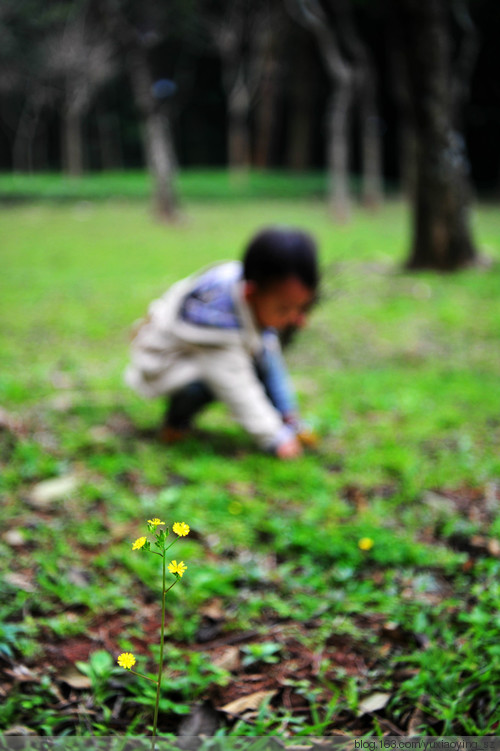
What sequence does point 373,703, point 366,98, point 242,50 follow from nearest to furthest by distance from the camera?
point 373,703
point 366,98
point 242,50

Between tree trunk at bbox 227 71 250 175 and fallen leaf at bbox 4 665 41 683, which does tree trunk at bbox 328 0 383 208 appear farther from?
fallen leaf at bbox 4 665 41 683

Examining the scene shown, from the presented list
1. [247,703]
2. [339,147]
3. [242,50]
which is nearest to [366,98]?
[339,147]

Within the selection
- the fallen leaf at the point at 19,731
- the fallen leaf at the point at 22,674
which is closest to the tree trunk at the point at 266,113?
the fallen leaf at the point at 22,674

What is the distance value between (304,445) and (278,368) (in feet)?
1.17

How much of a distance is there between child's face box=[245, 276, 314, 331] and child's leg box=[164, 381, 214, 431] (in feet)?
1.25

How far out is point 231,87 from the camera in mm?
23172

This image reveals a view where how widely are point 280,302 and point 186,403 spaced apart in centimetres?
59

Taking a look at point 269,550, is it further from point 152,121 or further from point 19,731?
point 152,121

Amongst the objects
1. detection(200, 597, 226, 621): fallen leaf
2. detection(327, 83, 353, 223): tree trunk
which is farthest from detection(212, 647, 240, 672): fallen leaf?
detection(327, 83, 353, 223): tree trunk

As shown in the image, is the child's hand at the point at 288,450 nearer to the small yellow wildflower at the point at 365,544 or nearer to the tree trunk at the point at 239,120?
the small yellow wildflower at the point at 365,544

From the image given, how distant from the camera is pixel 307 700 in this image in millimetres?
1244

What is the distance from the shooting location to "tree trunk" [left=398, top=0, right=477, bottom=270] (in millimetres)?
5547

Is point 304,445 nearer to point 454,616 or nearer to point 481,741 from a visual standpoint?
point 454,616

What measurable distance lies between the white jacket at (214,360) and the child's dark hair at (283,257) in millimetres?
166
